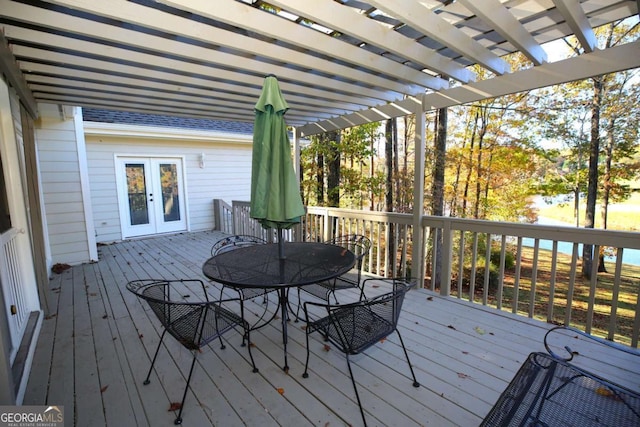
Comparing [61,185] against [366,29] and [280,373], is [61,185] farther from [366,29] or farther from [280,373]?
[366,29]

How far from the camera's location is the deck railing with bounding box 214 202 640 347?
8.26ft

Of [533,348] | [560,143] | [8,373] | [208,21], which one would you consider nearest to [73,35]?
[208,21]

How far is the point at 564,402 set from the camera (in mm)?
1367

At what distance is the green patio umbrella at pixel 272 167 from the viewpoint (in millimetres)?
2139

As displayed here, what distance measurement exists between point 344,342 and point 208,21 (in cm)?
263

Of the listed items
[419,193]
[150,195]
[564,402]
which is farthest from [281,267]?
[150,195]

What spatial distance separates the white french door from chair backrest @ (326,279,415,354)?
23.2 feet

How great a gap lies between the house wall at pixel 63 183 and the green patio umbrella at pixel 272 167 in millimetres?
4756

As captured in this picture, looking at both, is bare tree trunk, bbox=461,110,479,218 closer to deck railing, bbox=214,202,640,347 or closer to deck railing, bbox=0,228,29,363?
deck railing, bbox=214,202,640,347

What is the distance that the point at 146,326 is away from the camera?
2.88 meters

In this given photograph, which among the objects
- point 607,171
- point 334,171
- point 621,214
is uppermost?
point 334,171

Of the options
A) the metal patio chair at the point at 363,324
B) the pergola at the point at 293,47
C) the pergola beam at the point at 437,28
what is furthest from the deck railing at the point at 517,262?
the pergola beam at the point at 437,28

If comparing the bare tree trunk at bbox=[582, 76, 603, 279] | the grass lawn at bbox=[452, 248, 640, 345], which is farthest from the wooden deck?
the bare tree trunk at bbox=[582, 76, 603, 279]

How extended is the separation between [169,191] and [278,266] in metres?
6.54
